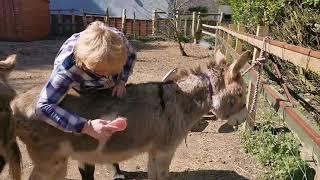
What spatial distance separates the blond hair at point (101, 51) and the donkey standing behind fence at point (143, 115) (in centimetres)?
45

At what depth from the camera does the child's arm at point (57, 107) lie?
310cm

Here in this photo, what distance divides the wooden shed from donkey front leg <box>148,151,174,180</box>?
1814 centimetres

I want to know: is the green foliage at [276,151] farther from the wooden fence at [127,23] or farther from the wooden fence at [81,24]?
→ the wooden fence at [81,24]

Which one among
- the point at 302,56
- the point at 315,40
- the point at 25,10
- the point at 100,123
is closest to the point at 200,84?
the point at 302,56

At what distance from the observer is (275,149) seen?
5.43 m

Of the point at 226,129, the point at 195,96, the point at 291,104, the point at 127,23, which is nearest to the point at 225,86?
the point at 195,96

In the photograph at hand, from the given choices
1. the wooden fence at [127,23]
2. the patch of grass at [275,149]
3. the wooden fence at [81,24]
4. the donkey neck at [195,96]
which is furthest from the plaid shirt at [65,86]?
the wooden fence at [81,24]

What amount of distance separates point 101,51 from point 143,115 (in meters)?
0.80

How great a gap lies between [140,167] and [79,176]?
27.6 inches

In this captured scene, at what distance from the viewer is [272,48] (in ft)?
15.2

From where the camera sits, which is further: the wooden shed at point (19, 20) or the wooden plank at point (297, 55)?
the wooden shed at point (19, 20)

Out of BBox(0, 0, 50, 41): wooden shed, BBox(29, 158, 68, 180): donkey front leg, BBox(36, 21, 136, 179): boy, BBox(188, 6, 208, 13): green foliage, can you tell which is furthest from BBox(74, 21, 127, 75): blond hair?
BBox(188, 6, 208, 13): green foliage

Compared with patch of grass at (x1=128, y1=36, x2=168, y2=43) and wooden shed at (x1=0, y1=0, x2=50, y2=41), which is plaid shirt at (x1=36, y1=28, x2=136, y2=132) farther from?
patch of grass at (x1=128, y1=36, x2=168, y2=43)

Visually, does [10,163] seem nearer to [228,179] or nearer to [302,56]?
[302,56]
